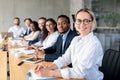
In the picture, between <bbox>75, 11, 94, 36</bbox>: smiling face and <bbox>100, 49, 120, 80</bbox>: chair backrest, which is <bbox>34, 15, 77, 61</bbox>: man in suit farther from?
<bbox>75, 11, 94, 36</bbox>: smiling face

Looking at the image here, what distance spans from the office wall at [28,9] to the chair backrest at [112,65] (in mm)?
5268

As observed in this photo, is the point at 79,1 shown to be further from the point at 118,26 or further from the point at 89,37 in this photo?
the point at 89,37

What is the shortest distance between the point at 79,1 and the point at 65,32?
10.3ft

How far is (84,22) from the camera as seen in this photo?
1.60 m

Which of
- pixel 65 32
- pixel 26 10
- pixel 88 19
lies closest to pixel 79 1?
pixel 26 10

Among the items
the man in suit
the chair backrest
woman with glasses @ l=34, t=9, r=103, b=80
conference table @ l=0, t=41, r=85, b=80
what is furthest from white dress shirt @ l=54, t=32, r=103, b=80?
the man in suit

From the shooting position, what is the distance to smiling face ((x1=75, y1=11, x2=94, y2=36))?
1595 millimetres

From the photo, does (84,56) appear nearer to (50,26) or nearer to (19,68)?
(19,68)

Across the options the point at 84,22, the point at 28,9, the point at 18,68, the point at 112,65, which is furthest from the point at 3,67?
the point at 28,9

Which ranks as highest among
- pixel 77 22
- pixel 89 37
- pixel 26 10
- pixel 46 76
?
pixel 26 10

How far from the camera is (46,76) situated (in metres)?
1.54

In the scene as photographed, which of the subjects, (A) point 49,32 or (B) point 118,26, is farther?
(B) point 118,26

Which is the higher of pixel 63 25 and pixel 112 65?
pixel 63 25

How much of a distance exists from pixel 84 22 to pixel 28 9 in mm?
5845
